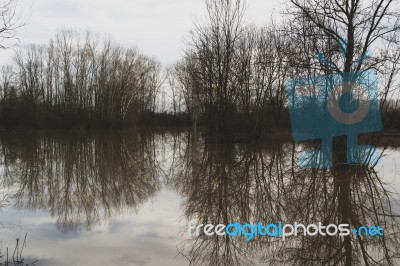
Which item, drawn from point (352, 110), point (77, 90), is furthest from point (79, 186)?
point (77, 90)

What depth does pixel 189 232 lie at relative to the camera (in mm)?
5773

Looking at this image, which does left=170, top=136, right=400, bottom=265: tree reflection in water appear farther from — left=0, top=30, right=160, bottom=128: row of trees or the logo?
left=0, top=30, right=160, bottom=128: row of trees

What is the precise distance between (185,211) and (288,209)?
2.03 meters

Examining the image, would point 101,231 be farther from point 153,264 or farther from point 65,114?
point 65,114

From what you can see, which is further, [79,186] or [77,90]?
[77,90]

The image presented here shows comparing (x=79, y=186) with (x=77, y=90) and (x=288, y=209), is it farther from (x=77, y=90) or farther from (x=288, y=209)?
(x=77, y=90)

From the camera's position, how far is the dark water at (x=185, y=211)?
471 cm

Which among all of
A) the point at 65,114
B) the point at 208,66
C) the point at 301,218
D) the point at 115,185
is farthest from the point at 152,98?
the point at 301,218

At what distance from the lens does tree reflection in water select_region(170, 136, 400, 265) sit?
4641mm

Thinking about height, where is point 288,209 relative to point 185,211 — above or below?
above

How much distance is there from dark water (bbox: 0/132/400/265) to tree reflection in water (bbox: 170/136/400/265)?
2 centimetres

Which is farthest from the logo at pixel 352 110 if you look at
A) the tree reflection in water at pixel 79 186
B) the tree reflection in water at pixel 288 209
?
the tree reflection in water at pixel 79 186

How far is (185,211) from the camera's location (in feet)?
23.6

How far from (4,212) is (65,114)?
145 feet
